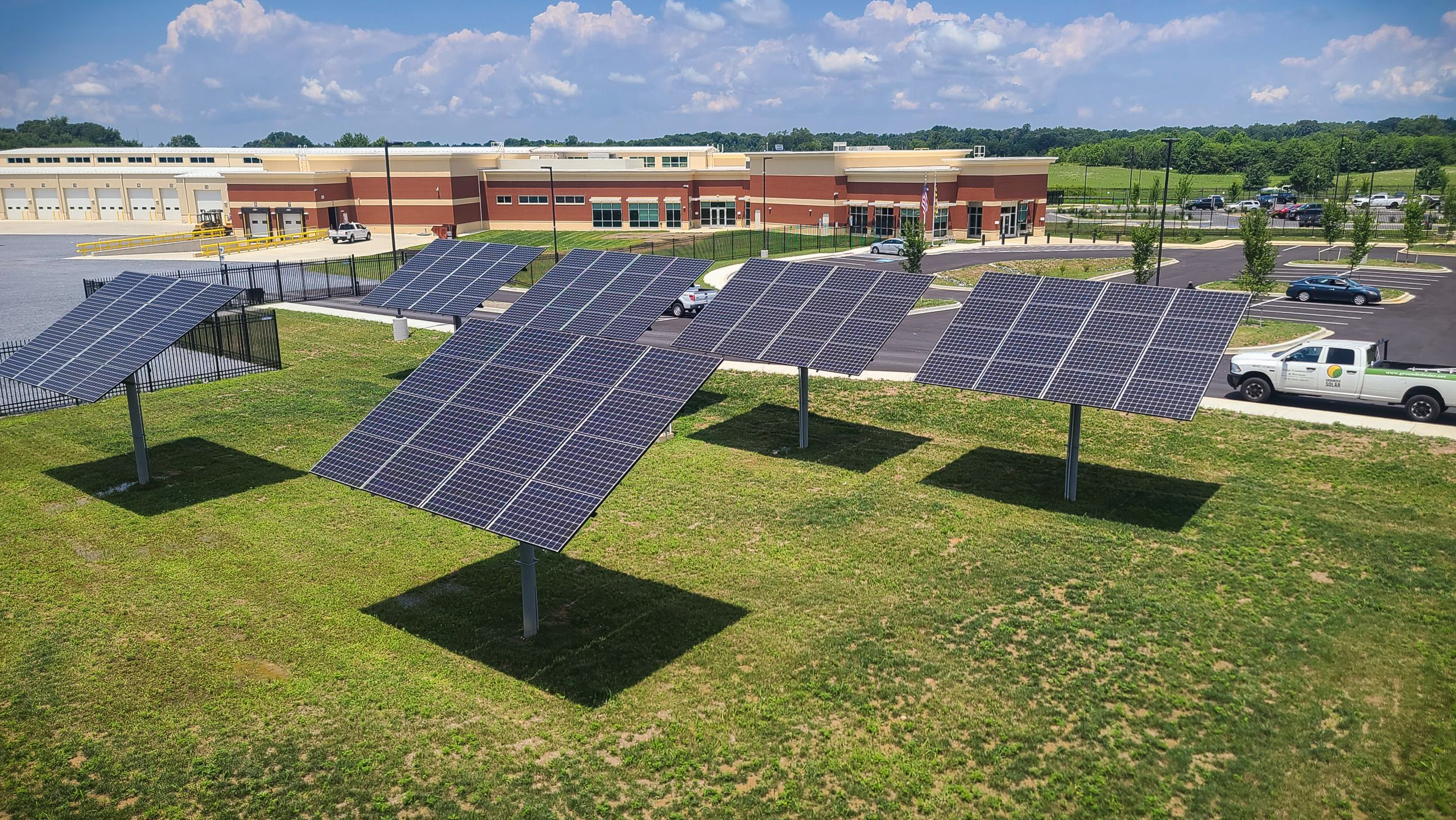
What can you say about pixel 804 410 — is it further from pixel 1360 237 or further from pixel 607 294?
pixel 1360 237

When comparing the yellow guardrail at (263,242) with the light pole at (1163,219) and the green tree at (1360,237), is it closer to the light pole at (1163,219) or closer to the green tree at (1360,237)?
the light pole at (1163,219)

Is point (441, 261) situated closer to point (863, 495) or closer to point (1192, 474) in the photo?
point (863, 495)

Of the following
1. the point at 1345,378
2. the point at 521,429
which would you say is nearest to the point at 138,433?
the point at 521,429

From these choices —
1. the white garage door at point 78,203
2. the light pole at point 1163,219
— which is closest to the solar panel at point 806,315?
the light pole at point 1163,219

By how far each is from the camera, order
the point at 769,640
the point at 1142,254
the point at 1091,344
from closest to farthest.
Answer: the point at 769,640
the point at 1091,344
the point at 1142,254

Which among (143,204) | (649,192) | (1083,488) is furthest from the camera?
(143,204)

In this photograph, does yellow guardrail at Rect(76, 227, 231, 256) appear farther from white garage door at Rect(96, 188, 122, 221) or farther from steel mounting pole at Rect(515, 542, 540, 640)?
steel mounting pole at Rect(515, 542, 540, 640)
